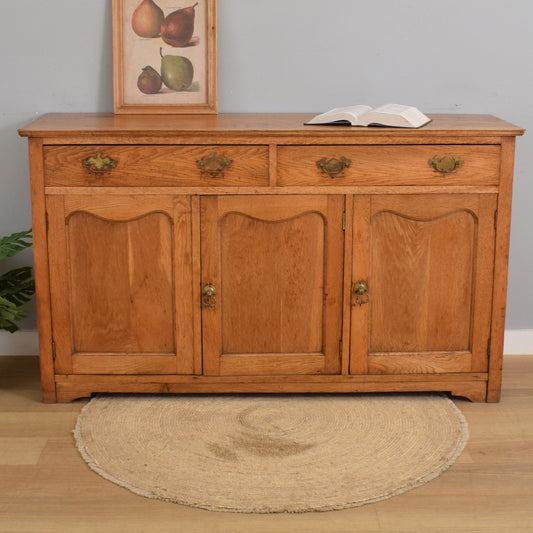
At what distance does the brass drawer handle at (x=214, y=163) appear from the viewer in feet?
8.58

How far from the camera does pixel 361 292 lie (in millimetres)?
2729

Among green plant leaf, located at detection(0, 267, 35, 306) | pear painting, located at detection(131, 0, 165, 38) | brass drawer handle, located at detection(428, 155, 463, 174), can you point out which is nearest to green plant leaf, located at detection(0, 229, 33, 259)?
green plant leaf, located at detection(0, 267, 35, 306)

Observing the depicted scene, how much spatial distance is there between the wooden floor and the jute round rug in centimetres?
4

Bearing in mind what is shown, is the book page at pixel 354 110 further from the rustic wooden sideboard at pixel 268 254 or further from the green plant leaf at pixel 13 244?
the green plant leaf at pixel 13 244

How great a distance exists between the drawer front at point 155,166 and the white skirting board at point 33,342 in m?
0.81

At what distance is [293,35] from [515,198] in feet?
3.28

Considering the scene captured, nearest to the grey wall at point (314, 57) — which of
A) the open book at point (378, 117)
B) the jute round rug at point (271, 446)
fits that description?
the open book at point (378, 117)

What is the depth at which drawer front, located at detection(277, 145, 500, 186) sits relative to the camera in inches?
104

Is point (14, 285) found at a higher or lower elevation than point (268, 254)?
lower

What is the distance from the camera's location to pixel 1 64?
9.83 ft

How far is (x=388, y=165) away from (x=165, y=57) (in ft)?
2.96

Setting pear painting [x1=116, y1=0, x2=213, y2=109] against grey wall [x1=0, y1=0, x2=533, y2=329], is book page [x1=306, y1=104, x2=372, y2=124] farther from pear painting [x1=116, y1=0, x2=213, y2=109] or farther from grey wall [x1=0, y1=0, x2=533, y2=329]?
pear painting [x1=116, y1=0, x2=213, y2=109]

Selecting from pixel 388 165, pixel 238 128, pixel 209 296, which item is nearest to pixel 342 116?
pixel 388 165

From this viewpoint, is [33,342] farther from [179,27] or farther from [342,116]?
[342,116]
